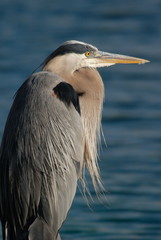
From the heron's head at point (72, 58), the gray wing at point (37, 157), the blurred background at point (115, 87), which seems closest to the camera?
the gray wing at point (37, 157)

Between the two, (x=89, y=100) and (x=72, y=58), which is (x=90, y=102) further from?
(x=72, y=58)

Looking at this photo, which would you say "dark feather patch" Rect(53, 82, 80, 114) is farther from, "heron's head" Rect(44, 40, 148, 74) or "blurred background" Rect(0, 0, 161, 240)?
"blurred background" Rect(0, 0, 161, 240)

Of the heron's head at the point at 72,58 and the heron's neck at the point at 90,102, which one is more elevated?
the heron's head at the point at 72,58

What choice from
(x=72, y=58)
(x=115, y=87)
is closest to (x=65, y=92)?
(x=72, y=58)

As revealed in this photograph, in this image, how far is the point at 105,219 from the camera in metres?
8.55

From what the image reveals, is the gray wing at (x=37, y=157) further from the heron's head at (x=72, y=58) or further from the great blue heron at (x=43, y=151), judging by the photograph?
the heron's head at (x=72, y=58)

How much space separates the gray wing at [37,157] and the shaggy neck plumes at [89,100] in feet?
0.63

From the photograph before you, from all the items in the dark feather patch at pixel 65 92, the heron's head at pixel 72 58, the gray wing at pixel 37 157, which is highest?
the heron's head at pixel 72 58

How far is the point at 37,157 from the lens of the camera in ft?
19.9

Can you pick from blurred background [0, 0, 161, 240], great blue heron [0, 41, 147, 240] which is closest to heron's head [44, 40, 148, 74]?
great blue heron [0, 41, 147, 240]

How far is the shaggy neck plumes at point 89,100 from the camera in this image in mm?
6391

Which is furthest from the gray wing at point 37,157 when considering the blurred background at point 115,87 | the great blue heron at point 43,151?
the blurred background at point 115,87

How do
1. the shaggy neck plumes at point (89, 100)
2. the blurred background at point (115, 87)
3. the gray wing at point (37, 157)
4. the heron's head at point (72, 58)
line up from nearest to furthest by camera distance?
1. the gray wing at point (37, 157)
2. the heron's head at point (72, 58)
3. the shaggy neck plumes at point (89, 100)
4. the blurred background at point (115, 87)

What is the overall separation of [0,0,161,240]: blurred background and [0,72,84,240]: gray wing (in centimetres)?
205
